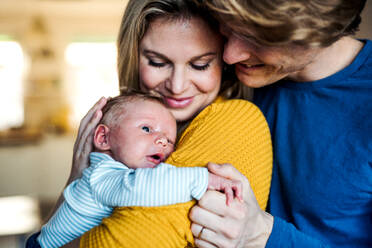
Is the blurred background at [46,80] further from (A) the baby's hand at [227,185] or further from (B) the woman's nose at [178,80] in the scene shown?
(A) the baby's hand at [227,185]

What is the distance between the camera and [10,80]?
662cm

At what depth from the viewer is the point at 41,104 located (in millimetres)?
6805

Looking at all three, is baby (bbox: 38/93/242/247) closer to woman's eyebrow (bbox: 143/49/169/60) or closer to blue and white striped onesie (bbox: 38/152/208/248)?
blue and white striped onesie (bbox: 38/152/208/248)

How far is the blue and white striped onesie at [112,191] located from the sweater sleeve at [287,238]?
0.34 metres

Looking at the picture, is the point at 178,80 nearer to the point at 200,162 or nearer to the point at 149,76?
the point at 149,76

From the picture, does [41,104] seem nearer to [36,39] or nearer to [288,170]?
[36,39]

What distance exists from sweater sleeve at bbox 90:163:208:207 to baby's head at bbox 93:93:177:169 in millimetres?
160

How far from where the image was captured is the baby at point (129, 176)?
102 centimetres

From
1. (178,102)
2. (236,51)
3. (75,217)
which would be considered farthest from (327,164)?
(75,217)

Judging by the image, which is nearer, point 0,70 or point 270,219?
point 270,219

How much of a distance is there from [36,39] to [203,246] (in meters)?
6.57

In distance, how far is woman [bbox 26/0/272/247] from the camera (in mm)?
1180

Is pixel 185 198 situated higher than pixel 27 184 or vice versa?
pixel 185 198

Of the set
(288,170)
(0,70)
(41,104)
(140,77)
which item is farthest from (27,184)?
(288,170)
